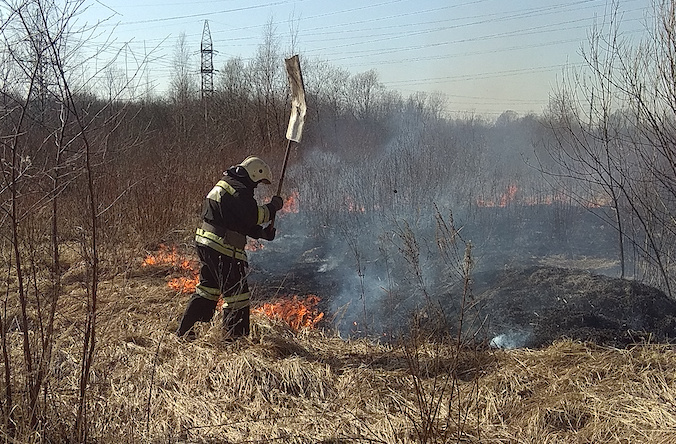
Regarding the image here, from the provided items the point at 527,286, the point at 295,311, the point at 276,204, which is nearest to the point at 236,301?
the point at 276,204

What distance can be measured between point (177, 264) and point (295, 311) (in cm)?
286

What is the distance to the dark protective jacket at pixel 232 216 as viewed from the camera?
14.6ft

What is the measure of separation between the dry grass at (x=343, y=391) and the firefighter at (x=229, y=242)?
0.20 m

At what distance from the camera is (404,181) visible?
418 inches

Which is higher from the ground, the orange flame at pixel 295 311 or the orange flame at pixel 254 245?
the orange flame at pixel 254 245

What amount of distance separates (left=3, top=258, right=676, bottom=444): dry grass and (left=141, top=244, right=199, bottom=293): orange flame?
1.83 m

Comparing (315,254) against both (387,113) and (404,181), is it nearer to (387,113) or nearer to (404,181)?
(404,181)

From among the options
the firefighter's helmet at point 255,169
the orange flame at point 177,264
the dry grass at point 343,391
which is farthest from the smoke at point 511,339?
the orange flame at point 177,264

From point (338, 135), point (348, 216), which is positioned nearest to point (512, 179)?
point (348, 216)

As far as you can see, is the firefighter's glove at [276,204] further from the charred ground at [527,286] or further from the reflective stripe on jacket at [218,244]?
the charred ground at [527,286]

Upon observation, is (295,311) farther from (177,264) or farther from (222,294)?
(177,264)

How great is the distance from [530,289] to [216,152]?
349 inches

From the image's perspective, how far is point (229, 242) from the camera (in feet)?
14.9

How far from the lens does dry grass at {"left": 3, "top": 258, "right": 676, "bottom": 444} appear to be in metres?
3.06
